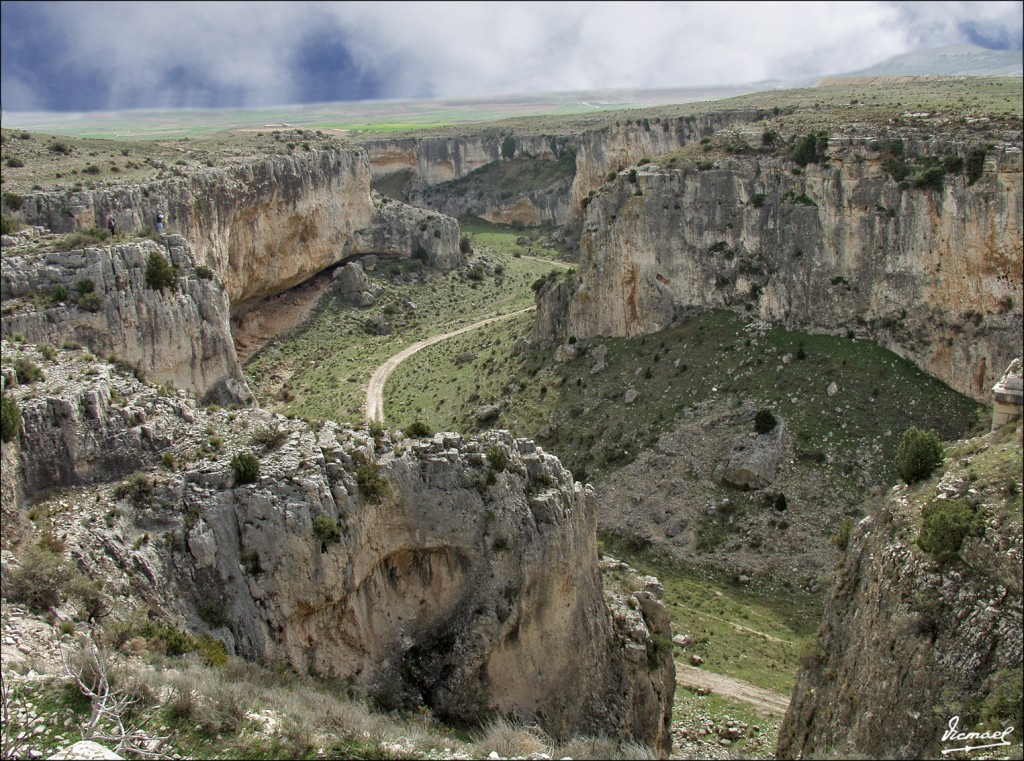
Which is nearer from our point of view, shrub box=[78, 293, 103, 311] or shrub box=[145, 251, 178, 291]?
shrub box=[78, 293, 103, 311]

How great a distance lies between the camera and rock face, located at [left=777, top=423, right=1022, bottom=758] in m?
17.8

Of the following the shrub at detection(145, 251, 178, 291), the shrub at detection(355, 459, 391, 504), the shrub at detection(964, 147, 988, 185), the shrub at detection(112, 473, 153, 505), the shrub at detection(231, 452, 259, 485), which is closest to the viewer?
the shrub at detection(112, 473, 153, 505)

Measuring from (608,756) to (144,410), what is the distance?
43.5 ft

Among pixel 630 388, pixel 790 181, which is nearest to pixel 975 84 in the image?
pixel 790 181

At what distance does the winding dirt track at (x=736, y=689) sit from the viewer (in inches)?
1220

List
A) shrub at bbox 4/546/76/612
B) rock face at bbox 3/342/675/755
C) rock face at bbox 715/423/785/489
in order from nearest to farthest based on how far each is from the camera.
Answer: shrub at bbox 4/546/76/612
rock face at bbox 3/342/675/755
rock face at bbox 715/423/785/489

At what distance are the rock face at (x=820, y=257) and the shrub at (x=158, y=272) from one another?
23.6 metres

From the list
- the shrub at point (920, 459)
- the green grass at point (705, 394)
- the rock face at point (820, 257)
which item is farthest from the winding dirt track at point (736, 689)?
the rock face at point (820, 257)

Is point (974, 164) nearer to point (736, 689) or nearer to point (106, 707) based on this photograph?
point (736, 689)

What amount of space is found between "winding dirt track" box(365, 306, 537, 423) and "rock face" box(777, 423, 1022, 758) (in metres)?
30.8

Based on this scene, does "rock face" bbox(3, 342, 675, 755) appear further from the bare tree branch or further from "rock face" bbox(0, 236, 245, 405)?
"rock face" bbox(0, 236, 245, 405)

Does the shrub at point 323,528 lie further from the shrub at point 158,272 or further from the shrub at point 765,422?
the shrub at point 765,422

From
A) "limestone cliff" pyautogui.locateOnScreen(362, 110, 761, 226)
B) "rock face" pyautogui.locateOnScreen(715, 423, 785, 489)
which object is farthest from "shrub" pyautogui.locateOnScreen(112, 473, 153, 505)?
"limestone cliff" pyautogui.locateOnScreen(362, 110, 761, 226)

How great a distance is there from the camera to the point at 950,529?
1952 centimetres
